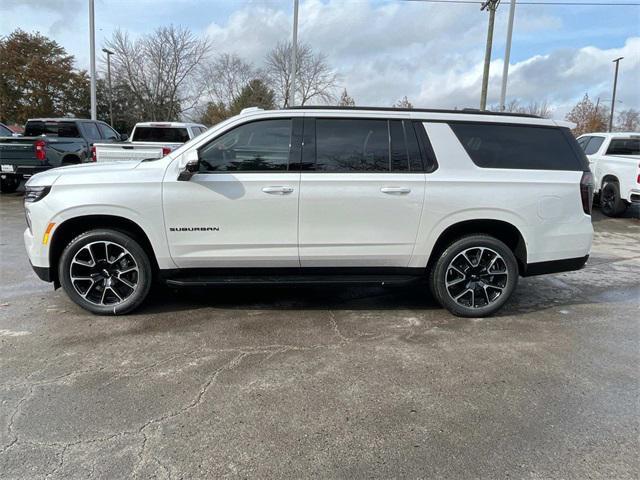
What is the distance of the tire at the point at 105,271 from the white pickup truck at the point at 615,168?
34.3 ft

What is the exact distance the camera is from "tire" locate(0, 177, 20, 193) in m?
13.1

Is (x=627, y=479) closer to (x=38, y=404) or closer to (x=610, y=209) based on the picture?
(x=38, y=404)

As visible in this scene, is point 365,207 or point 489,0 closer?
point 365,207

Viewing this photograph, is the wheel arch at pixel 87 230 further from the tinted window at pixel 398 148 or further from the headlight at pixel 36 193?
the tinted window at pixel 398 148

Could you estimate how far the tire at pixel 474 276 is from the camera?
14.6ft

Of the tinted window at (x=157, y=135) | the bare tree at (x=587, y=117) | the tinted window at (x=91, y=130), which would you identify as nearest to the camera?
the tinted window at (x=157, y=135)

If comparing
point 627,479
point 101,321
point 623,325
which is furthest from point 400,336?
point 101,321

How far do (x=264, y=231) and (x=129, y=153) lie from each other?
6.06 m

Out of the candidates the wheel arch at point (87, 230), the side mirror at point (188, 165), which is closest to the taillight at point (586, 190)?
the side mirror at point (188, 165)

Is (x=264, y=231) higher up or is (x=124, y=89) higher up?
(x=124, y=89)

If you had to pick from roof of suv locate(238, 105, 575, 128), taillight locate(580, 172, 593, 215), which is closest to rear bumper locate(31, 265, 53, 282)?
roof of suv locate(238, 105, 575, 128)

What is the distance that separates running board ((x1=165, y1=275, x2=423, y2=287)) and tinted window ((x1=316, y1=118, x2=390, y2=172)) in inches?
39.7

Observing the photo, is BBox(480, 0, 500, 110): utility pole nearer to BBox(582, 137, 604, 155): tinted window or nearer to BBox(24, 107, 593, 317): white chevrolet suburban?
BBox(582, 137, 604, 155): tinted window

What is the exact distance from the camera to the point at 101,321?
431cm
